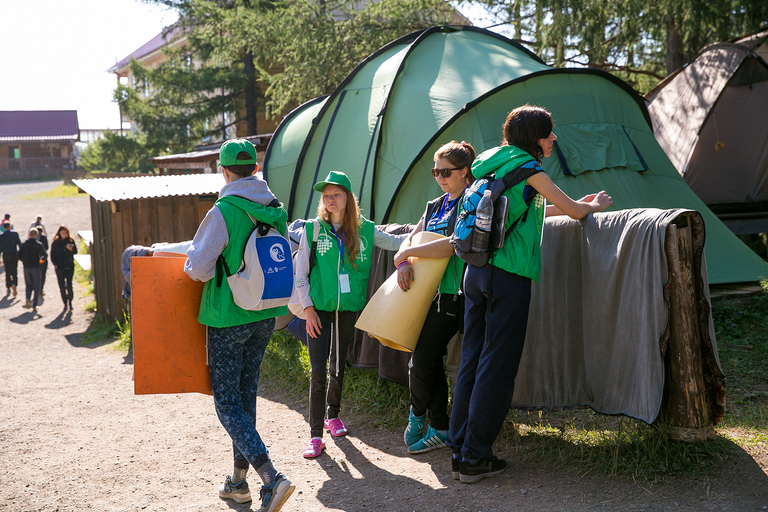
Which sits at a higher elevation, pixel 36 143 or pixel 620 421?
pixel 36 143

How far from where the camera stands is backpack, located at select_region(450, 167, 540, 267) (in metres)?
3.05

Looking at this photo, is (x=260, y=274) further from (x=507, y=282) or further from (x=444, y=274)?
(x=507, y=282)

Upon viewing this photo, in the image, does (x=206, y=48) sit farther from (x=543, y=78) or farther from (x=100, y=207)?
(x=543, y=78)

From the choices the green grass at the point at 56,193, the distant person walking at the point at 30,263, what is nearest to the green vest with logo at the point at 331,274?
the distant person walking at the point at 30,263

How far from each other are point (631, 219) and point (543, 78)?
3226 millimetres

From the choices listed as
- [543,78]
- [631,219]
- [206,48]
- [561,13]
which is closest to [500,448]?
[631,219]

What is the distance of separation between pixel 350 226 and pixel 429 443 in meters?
1.43

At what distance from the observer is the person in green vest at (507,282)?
10.0 feet

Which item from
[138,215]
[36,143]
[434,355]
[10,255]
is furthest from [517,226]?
[36,143]

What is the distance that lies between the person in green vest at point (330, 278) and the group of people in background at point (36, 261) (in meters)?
9.32

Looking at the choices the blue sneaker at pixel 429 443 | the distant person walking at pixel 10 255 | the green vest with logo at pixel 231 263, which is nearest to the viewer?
the green vest with logo at pixel 231 263

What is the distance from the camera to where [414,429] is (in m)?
3.88

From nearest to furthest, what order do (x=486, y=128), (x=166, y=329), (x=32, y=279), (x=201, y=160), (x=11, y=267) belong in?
(x=166, y=329)
(x=486, y=128)
(x=32, y=279)
(x=11, y=267)
(x=201, y=160)

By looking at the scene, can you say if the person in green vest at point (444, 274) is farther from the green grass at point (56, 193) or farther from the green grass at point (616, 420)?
the green grass at point (56, 193)
